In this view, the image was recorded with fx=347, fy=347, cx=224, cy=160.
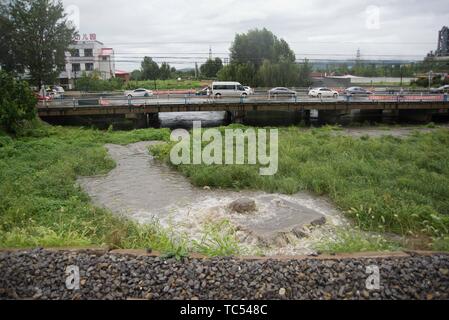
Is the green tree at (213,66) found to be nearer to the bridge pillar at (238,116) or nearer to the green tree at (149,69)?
the green tree at (149,69)

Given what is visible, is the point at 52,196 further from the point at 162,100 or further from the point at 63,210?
the point at 162,100

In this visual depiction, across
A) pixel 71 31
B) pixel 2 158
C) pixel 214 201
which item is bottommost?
pixel 214 201

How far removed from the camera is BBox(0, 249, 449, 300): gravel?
5.11m

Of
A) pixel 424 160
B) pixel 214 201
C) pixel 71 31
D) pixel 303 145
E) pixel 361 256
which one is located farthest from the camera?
pixel 71 31

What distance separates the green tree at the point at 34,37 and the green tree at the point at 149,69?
3387cm

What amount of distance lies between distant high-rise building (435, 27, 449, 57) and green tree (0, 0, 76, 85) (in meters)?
63.1

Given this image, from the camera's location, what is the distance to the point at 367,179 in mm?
13312

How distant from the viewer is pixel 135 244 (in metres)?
7.46

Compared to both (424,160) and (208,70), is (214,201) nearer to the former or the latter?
(424,160)

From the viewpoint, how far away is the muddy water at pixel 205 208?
9.25m

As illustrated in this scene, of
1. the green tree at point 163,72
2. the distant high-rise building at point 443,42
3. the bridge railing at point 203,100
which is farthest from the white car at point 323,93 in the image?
the distant high-rise building at point 443,42

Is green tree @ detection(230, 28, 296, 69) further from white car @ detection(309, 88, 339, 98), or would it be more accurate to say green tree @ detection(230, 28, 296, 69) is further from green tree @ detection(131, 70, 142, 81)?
green tree @ detection(131, 70, 142, 81)

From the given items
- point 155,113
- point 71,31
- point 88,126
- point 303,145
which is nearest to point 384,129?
point 303,145
